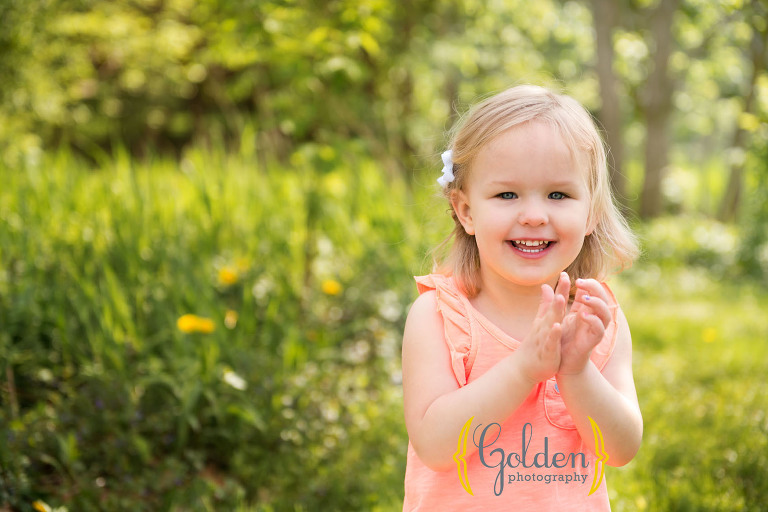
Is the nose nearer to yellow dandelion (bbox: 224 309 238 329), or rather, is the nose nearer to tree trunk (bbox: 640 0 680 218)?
yellow dandelion (bbox: 224 309 238 329)

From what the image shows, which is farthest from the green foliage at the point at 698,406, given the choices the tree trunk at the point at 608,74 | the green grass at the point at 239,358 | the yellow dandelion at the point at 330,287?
the tree trunk at the point at 608,74

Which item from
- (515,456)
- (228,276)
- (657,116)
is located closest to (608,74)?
(657,116)

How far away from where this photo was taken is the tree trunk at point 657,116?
7891mm

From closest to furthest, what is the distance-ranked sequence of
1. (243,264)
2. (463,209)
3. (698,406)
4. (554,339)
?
1. (554,339)
2. (463,209)
3. (698,406)
4. (243,264)

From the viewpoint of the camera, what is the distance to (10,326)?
9.50 ft

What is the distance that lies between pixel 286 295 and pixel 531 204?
2371 mm

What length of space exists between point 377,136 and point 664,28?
399cm

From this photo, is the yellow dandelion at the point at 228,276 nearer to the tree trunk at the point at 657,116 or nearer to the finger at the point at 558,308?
the finger at the point at 558,308

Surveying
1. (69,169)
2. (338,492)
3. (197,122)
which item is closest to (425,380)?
(338,492)

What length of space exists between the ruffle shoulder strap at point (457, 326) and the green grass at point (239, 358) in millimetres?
350

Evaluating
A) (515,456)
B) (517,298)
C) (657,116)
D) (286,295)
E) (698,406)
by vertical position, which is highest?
(517,298)

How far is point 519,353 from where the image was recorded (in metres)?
1.30

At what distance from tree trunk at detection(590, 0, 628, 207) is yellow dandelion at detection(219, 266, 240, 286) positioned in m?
4.94

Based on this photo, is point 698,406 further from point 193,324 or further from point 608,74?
point 608,74
